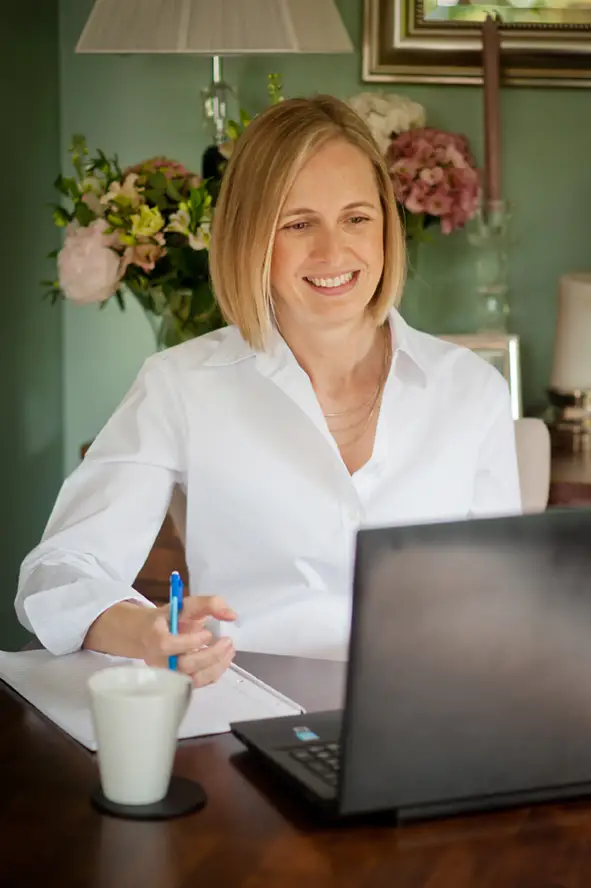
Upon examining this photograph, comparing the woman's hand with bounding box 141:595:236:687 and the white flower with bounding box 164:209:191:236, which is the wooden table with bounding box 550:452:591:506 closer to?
the white flower with bounding box 164:209:191:236

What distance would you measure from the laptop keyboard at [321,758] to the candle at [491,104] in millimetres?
1817

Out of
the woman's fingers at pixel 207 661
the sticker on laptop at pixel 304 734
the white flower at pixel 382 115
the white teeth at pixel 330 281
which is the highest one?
the white flower at pixel 382 115

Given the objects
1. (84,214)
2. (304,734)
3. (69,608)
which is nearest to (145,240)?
(84,214)

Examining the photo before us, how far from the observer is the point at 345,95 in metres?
2.85

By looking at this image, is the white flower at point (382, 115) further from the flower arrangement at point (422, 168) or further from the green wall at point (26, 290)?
the green wall at point (26, 290)

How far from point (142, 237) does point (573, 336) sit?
0.89 m

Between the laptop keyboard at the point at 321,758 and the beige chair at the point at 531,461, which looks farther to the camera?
the beige chair at the point at 531,461

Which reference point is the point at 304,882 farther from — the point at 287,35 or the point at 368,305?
the point at 287,35

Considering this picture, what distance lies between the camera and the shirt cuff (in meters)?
1.41

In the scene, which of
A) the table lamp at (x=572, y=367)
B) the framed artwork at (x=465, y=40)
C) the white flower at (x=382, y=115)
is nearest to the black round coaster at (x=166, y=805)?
the table lamp at (x=572, y=367)

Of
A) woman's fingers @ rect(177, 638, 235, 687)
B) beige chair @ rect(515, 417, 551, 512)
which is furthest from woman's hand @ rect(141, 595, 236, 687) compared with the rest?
beige chair @ rect(515, 417, 551, 512)

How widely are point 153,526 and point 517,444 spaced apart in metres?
0.62

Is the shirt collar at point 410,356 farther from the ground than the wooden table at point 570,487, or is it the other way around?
the shirt collar at point 410,356

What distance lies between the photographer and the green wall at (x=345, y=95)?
2844mm
